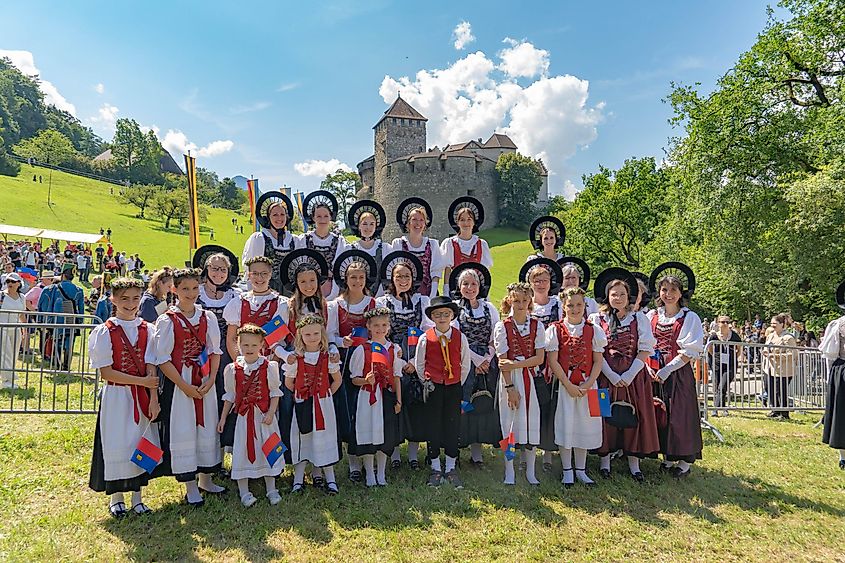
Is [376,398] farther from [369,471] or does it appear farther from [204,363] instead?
[204,363]

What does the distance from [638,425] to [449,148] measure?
74793mm

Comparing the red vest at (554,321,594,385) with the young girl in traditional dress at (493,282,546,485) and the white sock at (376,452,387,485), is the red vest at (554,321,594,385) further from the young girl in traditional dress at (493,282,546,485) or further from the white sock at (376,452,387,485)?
the white sock at (376,452,387,485)

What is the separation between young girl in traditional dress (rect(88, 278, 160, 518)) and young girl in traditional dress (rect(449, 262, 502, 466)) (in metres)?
2.84

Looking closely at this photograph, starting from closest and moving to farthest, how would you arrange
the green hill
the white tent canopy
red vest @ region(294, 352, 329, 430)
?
red vest @ region(294, 352, 329, 430), the white tent canopy, the green hill

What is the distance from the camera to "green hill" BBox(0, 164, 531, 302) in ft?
129

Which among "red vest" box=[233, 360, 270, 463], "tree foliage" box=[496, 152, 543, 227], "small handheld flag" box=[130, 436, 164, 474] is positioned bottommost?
"small handheld flag" box=[130, 436, 164, 474]

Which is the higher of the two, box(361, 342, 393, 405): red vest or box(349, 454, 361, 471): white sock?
box(361, 342, 393, 405): red vest

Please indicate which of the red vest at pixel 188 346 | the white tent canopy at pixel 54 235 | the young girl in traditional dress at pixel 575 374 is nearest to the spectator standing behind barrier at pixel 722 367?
the young girl in traditional dress at pixel 575 374

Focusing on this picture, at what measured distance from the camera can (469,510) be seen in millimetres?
4535

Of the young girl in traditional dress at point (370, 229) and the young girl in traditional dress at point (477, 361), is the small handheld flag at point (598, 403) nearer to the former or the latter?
the young girl in traditional dress at point (477, 361)

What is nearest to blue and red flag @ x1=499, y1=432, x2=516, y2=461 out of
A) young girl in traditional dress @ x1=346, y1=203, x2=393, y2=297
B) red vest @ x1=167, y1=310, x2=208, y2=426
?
young girl in traditional dress @ x1=346, y1=203, x2=393, y2=297

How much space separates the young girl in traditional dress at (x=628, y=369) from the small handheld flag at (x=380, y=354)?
2109 millimetres

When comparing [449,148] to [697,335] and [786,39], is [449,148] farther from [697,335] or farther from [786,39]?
[697,335]

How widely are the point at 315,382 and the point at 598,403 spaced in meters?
2.73
